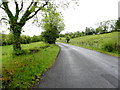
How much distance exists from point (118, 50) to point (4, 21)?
14.5 meters

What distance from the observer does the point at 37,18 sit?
427 inches

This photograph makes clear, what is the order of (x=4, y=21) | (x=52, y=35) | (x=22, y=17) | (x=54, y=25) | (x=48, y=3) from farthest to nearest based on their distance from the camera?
(x=54, y=25) < (x=52, y=35) < (x=22, y=17) < (x=48, y=3) < (x=4, y=21)

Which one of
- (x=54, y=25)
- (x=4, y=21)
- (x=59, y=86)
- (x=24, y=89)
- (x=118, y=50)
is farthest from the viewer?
(x=54, y=25)

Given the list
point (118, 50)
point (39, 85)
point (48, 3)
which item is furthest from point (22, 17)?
point (118, 50)

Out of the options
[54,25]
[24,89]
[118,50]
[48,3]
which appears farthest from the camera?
[54,25]

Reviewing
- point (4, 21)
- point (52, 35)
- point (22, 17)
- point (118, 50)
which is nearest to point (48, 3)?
point (22, 17)

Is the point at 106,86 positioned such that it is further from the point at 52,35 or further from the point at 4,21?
the point at 52,35

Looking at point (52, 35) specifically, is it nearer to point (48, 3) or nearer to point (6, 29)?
point (48, 3)

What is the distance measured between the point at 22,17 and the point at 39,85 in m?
9.21

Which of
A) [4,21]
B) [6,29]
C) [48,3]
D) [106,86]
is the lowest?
[106,86]

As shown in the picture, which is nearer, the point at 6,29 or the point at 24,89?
the point at 24,89

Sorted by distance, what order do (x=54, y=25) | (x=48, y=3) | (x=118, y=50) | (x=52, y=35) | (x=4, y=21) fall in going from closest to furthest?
(x=4, y=21) → (x=48, y=3) → (x=118, y=50) → (x=52, y=35) → (x=54, y=25)

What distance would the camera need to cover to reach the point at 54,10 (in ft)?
30.4

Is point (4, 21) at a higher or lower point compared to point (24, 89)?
higher
